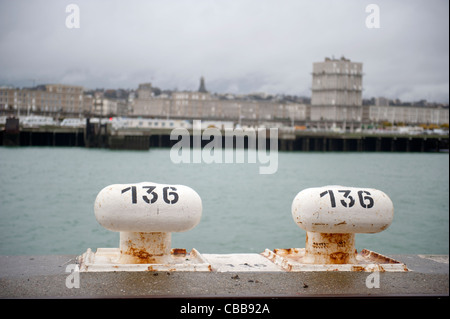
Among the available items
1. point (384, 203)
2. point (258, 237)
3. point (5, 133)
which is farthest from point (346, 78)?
point (384, 203)

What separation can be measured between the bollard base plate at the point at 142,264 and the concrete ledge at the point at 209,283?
171mm

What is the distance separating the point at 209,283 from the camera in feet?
15.4

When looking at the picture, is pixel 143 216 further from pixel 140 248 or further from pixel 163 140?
pixel 163 140

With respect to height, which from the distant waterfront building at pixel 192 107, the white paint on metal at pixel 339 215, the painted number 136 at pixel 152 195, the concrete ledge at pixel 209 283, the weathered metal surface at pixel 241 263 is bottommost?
the weathered metal surface at pixel 241 263

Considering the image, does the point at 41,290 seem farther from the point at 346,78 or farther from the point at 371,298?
the point at 346,78

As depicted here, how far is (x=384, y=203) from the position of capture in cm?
564

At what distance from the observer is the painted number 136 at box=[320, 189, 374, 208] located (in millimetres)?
5527

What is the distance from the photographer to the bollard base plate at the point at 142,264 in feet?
17.0

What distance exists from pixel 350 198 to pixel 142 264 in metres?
2.16

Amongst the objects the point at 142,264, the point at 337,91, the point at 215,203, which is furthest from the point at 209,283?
the point at 337,91

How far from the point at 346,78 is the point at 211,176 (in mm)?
111841

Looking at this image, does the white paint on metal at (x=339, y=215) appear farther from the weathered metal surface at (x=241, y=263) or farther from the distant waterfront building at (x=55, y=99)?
the distant waterfront building at (x=55, y=99)

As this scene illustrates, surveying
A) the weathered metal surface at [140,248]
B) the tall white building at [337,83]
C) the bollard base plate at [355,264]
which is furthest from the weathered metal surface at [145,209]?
the tall white building at [337,83]

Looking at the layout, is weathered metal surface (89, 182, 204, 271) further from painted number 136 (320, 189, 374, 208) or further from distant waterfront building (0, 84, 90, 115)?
distant waterfront building (0, 84, 90, 115)
